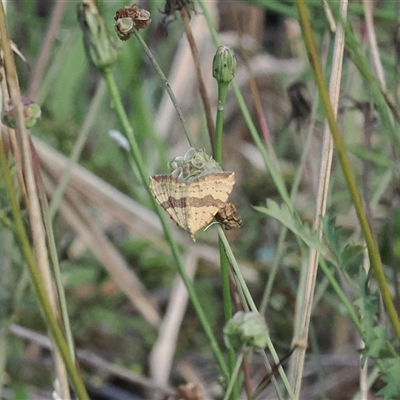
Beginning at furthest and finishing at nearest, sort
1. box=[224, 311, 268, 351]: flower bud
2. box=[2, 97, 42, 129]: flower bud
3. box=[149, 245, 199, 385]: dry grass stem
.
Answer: box=[149, 245, 199, 385]: dry grass stem
box=[2, 97, 42, 129]: flower bud
box=[224, 311, 268, 351]: flower bud

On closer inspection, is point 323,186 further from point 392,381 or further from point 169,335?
point 169,335

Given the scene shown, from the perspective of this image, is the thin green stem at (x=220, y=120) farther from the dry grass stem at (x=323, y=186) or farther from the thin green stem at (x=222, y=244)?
the dry grass stem at (x=323, y=186)

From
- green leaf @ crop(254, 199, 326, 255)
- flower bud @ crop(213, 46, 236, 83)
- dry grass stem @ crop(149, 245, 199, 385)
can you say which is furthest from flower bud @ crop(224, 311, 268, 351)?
dry grass stem @ crop(149, 245, 199, 385)

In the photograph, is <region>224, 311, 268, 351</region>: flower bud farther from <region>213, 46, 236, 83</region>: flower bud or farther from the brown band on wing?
<region>213, 46, 236, 83</region>: flower bud

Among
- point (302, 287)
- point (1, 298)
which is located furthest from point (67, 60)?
point (302, 287)

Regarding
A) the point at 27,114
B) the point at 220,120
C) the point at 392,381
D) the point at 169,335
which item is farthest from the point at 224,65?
the point at 169,335

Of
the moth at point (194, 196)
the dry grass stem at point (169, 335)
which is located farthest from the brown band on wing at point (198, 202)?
the dry grass stem at point (169, 335)
